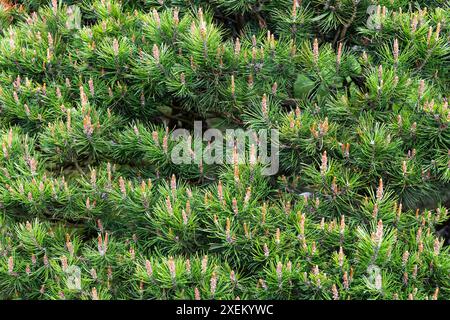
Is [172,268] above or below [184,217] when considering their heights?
below

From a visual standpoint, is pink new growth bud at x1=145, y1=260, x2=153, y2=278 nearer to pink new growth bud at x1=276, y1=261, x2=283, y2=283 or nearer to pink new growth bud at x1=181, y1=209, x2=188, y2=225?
pink new growth bud at x1=181, y1=209, x2=188, y2=225

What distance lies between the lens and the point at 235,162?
6.95 ft

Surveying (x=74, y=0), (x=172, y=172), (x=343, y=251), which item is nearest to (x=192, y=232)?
(x=172, y=172)

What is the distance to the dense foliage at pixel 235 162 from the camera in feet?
6.75

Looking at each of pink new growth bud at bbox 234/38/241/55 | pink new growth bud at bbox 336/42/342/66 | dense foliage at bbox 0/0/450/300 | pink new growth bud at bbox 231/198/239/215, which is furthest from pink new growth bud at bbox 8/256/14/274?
pink new growth bud at bbox 336/42/342/66

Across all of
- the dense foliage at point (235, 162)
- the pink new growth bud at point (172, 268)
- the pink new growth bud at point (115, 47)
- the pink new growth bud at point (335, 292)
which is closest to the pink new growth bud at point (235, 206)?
the dense foliage at point (235, 162)

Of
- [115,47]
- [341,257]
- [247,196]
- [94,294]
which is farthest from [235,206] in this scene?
[115,47]

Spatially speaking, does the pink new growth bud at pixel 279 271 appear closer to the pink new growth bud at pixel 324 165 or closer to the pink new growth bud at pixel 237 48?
the pink new growth bud at pixel 324 165

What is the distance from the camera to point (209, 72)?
2340mm

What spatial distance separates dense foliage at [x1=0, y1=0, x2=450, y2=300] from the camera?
206 centimetres

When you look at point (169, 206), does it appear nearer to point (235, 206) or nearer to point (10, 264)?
point (235, 206)

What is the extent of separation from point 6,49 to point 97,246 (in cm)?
93

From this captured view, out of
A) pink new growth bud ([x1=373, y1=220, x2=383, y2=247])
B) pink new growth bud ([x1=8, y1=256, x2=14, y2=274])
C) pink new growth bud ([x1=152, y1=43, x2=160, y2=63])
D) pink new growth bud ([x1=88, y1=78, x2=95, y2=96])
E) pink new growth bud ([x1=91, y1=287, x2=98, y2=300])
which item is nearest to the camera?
pink new growth bud ([x1=373, y1=220, x2=383, y2=247])
